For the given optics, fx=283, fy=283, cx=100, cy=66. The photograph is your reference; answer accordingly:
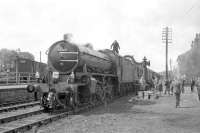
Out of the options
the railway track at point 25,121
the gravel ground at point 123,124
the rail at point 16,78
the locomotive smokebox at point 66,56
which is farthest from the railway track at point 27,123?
the rail at point 16,78

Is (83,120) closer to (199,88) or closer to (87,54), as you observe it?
(87,54)

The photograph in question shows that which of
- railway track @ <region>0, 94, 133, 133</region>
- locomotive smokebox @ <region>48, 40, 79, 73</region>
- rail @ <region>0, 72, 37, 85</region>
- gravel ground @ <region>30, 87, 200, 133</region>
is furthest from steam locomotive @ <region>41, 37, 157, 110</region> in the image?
rail @ <region>0, 72, 37, 85</region>

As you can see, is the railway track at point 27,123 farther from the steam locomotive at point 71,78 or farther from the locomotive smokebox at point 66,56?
the locomotive smokebox at point 66,56

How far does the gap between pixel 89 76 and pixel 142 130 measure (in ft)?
18.9

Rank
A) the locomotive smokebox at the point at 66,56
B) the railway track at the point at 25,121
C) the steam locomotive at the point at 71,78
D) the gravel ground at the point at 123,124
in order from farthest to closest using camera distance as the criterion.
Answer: the locomotive smokebox at the point at 66,56 → the steam locomotive at the point at 71,78 → the railway track at the point at 25,121 → the gravel ground at the point at 123,124

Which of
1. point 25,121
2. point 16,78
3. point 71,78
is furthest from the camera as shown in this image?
point 16,78

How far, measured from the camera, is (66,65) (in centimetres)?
1375

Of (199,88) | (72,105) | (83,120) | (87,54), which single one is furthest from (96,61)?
(199,88)

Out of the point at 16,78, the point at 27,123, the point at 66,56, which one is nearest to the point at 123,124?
the point at 27,123

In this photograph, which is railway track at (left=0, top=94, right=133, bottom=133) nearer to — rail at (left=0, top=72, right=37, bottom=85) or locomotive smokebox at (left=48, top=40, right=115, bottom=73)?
locomotive smokebox at (left=48, top=40, right=115, bottom=73)

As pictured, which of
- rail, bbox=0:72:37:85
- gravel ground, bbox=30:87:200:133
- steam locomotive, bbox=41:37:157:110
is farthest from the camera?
rail, bbox=0:72:37:85

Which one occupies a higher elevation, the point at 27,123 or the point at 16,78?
the point at 16,78

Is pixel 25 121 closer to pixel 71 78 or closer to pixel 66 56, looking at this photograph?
pixel 71 78

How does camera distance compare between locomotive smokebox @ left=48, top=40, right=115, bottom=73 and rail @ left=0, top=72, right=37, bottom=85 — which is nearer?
locomotive smokebox @ left=48, top=40, right=115, bottom=73
